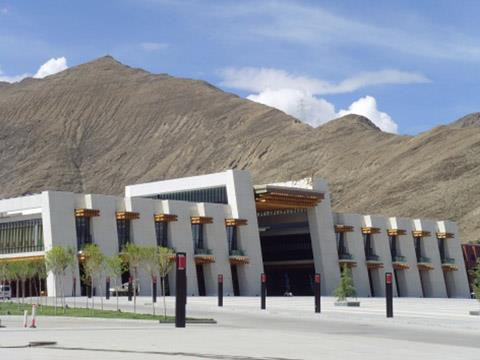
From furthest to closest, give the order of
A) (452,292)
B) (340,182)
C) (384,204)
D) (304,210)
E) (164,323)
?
(340,182), (384,204), (452,292), (304,210), (164,323)

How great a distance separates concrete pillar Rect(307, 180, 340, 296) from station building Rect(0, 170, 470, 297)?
103 mm

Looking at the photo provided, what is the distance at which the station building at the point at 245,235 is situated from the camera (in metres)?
77.1

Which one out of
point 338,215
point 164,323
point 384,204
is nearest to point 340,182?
point 384,204

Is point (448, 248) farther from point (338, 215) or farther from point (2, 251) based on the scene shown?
point (2, 251)

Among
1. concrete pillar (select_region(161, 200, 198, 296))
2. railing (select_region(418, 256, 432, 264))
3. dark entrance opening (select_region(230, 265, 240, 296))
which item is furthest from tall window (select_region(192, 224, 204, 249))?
railing (select_region(418, 256, 432, 264))

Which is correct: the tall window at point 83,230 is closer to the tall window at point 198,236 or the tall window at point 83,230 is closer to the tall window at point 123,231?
the tall window at point 123,231

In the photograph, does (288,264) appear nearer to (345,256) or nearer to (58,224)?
(345,256)

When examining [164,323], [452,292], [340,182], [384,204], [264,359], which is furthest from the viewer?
[340,182]

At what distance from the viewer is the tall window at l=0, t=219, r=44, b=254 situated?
76625 mm

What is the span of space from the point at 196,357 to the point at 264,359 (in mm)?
1421

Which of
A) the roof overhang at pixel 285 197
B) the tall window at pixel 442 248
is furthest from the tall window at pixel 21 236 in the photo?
the tall window at pixel 442 248

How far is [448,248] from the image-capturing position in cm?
11194

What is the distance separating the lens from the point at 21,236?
78562mm

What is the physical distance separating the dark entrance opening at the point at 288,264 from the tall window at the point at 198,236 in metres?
14.4
